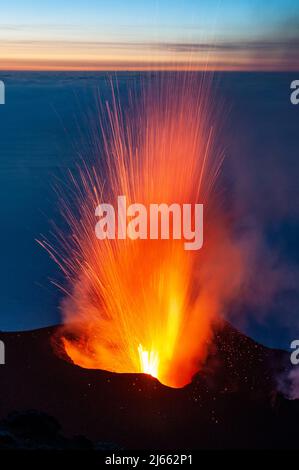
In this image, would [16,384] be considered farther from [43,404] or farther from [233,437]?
[233,437]

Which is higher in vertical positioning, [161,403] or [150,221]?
[150,221]

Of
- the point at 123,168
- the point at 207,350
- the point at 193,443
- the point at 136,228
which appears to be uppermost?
the point at 123,168

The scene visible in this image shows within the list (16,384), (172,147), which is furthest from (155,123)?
(16,384)

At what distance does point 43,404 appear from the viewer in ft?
20.3

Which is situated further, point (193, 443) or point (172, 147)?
point (172, 147)

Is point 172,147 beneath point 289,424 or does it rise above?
above

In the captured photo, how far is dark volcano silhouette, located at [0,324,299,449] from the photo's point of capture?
6.10 metres

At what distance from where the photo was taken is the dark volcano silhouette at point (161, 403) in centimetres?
610

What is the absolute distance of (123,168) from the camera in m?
6.41

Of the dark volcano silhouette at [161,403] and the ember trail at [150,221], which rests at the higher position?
the ember trail at [150,221]

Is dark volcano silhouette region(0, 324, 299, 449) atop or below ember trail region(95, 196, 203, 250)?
below

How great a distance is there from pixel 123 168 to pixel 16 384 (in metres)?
1.62

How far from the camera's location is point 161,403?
6137 mm

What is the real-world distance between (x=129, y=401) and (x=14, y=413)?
2.48 ft
